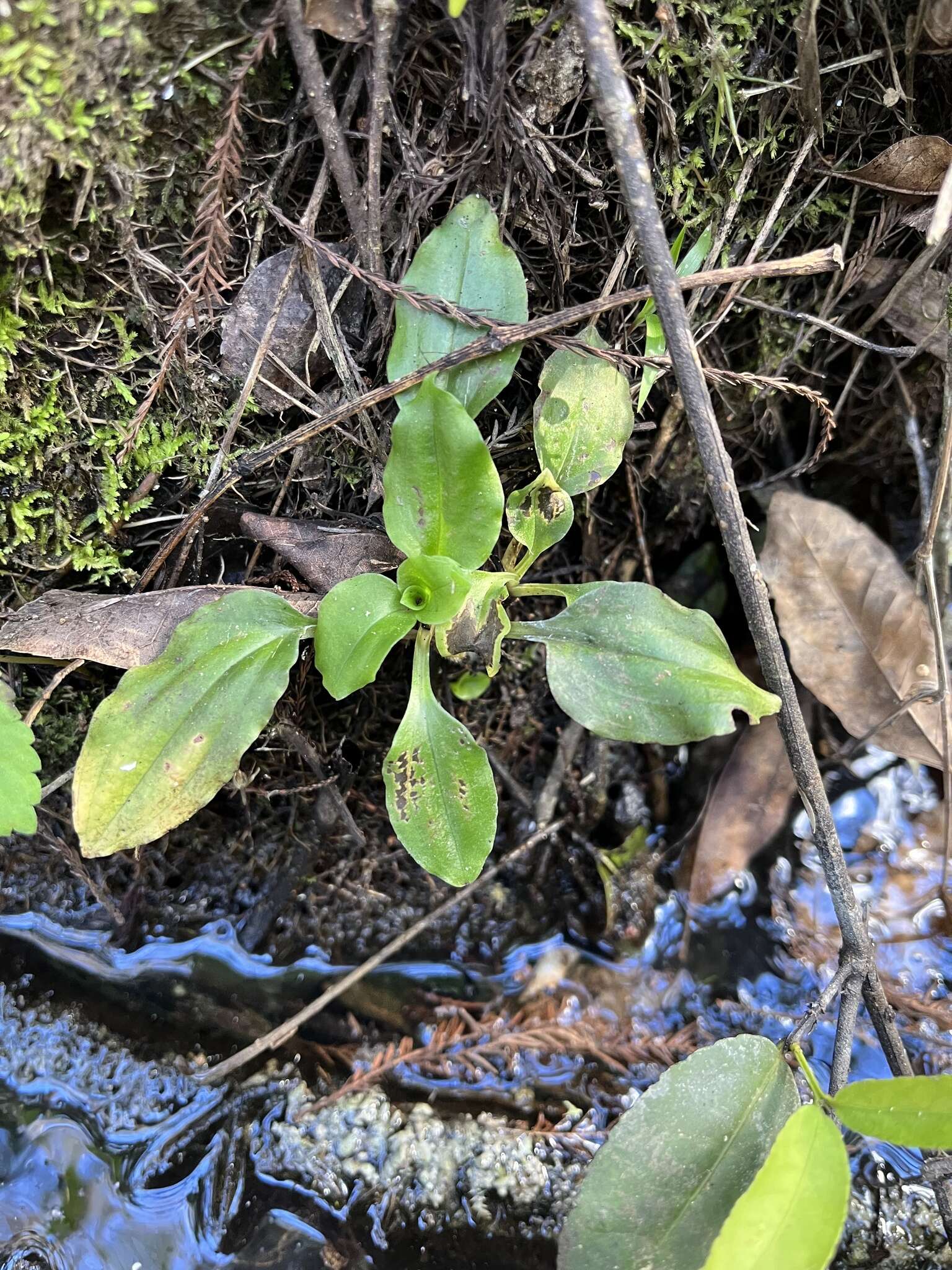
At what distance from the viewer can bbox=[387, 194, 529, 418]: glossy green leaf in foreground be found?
42.6 inches

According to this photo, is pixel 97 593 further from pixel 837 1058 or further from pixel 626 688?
pixel 837 1058

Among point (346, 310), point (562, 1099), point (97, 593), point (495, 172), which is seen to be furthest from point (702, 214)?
point (562, 1099)

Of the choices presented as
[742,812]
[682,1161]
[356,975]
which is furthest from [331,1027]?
[742,812]

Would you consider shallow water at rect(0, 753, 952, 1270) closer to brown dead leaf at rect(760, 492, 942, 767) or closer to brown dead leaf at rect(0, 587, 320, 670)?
brown dead leaf at rect(760, 492, 942, 767)

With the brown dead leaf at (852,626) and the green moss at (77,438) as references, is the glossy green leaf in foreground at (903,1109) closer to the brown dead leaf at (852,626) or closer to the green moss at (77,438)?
the brown dead leaf at (852,626)

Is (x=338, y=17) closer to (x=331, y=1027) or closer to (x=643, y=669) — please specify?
(x=643, y=669)

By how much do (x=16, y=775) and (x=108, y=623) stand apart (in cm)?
23

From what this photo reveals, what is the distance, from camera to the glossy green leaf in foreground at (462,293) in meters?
1.08

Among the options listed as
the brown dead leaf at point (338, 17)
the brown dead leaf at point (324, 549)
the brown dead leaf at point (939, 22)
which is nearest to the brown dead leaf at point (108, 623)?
the brown dead leaf at point (324, 549)

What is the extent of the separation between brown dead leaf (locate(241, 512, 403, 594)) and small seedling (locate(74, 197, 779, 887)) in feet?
0.28

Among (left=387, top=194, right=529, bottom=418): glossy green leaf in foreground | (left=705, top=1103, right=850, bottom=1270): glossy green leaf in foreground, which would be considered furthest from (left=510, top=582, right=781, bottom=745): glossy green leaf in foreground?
(left=705, top=1103, right=850, bottom=1270): glossy green leaf in foreground

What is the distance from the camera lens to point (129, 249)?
1048 mm

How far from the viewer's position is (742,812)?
1506mm

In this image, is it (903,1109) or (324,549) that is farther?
(324,549)
